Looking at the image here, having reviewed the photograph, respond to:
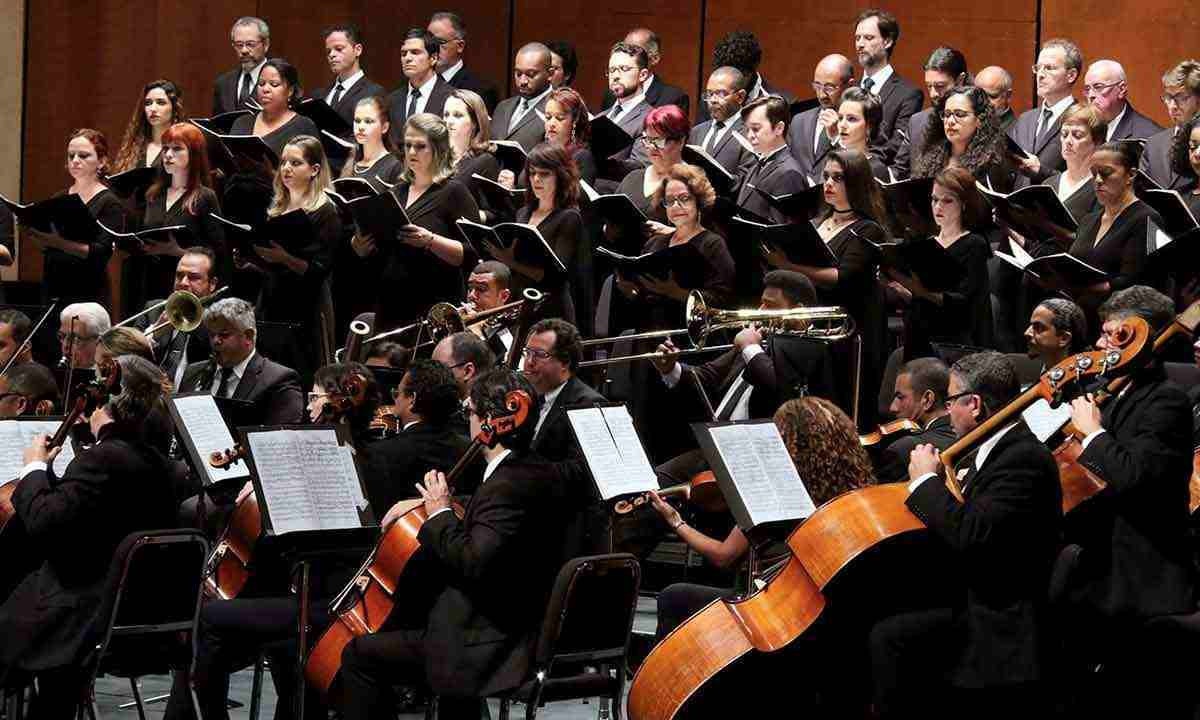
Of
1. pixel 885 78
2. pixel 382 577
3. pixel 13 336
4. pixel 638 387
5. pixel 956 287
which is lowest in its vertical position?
pixel 13 336

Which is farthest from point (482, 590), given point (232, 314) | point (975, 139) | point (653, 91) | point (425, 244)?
point (653, 91)

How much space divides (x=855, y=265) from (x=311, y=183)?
2497 mm

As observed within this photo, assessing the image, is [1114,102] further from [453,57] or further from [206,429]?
[206,429]

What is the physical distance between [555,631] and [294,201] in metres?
3.65

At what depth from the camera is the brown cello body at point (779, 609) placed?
171 inches

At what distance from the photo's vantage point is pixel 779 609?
4.48 meters

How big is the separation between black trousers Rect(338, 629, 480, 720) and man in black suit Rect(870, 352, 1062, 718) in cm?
118

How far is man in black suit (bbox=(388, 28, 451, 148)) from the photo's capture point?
365 inches

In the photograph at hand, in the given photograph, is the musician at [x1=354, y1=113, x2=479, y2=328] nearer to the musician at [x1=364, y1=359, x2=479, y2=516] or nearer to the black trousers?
the musician at [x1=364, y1=359, x2=479, y2=516]

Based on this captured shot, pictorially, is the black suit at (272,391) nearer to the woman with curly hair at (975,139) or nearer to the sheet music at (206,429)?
the sheet music at (206,429)

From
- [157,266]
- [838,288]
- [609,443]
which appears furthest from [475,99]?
[609,443]

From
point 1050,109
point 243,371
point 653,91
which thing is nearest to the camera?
point 243,371

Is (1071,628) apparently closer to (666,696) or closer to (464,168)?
(666,696)

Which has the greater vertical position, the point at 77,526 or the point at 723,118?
the point at 723,118
